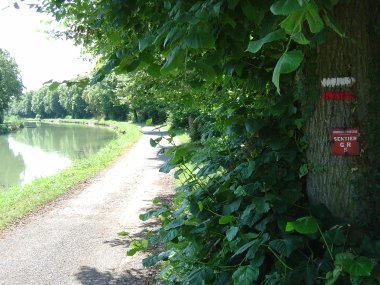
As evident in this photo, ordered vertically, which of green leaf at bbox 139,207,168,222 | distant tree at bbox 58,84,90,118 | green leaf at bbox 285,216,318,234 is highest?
distant tree at bbox 58,84,90,118

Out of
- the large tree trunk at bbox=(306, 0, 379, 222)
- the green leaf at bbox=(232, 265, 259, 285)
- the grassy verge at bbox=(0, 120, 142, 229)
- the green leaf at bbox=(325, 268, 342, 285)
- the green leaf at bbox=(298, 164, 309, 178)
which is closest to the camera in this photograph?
the green leaf at bbox=(325, 268, 342, 285)

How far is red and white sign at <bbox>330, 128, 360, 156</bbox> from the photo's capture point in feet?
7.89

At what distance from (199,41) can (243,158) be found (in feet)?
4.57

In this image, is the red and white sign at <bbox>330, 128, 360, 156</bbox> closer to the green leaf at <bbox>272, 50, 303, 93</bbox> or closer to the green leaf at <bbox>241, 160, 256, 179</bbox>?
the green leaf at <bbox>241, 160, 256, 179</bbox>

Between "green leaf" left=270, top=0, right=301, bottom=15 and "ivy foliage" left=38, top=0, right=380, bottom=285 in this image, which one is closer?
"green leaf" left=270, top=0, right=301, bottom=15

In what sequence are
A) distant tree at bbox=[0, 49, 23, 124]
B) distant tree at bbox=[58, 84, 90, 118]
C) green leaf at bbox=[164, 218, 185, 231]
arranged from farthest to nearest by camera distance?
distant tree at bbox=[58, 84, 90, 118], distant tree at bbox=[0, 49, 23, 124], green leaf at bbox=[164, 218, 185, 231]

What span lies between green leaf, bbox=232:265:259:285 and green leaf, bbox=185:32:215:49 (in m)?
1.28

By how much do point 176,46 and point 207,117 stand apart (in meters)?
2.62

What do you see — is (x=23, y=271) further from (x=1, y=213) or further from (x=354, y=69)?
(x=354, y=69)

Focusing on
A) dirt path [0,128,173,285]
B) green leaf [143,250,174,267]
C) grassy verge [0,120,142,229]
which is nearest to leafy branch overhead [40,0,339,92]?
green leaf [143,250,174,267]

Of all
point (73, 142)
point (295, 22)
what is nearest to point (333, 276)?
point (295, 22)

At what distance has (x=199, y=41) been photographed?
1750mm

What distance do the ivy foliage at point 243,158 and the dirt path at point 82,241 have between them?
1.95 metres

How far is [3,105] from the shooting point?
61.3m
